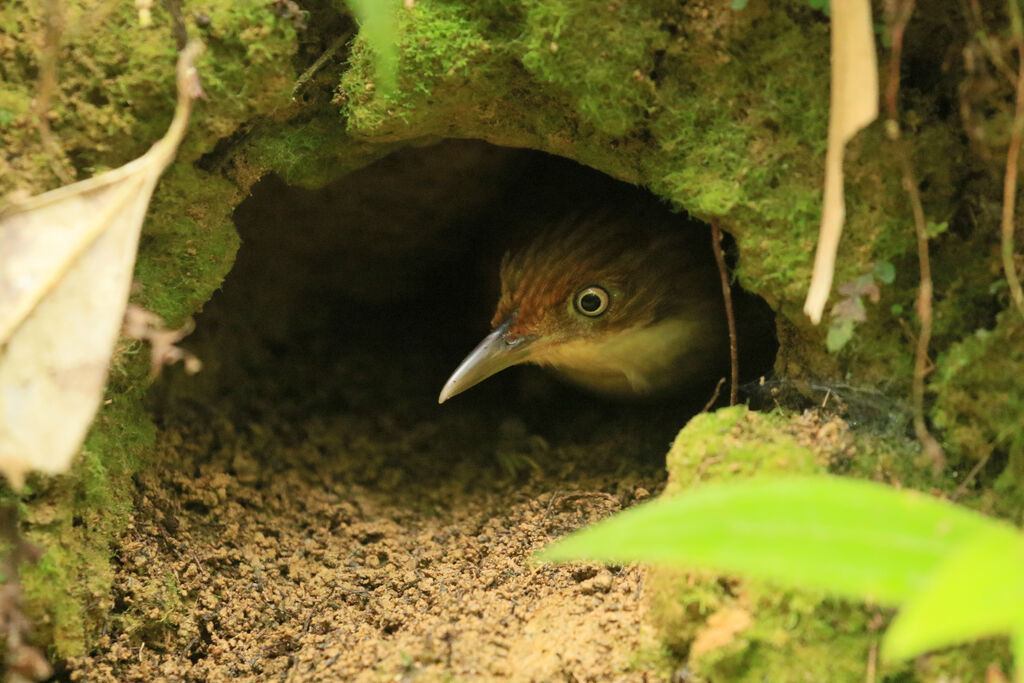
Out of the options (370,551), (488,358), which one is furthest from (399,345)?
(370,551)

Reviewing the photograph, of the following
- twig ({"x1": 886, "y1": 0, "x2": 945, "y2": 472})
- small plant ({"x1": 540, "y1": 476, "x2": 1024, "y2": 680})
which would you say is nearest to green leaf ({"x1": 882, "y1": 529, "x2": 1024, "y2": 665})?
small plant ({"x1": 540, "y1": 476, "x2": 1024, "y2": 680})

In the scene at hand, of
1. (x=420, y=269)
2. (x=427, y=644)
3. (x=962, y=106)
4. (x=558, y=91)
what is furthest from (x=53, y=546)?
(x=420, y=269)

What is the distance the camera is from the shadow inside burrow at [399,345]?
3.48 metres

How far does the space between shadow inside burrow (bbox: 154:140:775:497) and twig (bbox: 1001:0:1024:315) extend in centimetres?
150

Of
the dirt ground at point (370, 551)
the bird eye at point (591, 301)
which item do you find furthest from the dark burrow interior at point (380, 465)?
the bird eye at point (591, 301)

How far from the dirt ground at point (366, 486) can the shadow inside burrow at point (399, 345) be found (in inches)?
0.5

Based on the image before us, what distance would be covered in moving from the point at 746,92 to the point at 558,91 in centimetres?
50

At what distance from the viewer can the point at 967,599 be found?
1065 millimetres

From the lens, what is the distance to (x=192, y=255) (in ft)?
7.98

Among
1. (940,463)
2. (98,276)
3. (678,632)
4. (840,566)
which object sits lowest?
(678,632)

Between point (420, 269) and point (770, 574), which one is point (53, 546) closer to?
point (770, 574)

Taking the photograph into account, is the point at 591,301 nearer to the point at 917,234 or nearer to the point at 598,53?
the point at 598,53

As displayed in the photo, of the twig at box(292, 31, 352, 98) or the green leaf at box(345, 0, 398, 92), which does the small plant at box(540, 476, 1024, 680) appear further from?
the twig at box(292, 31, 352, 98)

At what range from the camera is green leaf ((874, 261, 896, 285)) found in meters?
1.95
